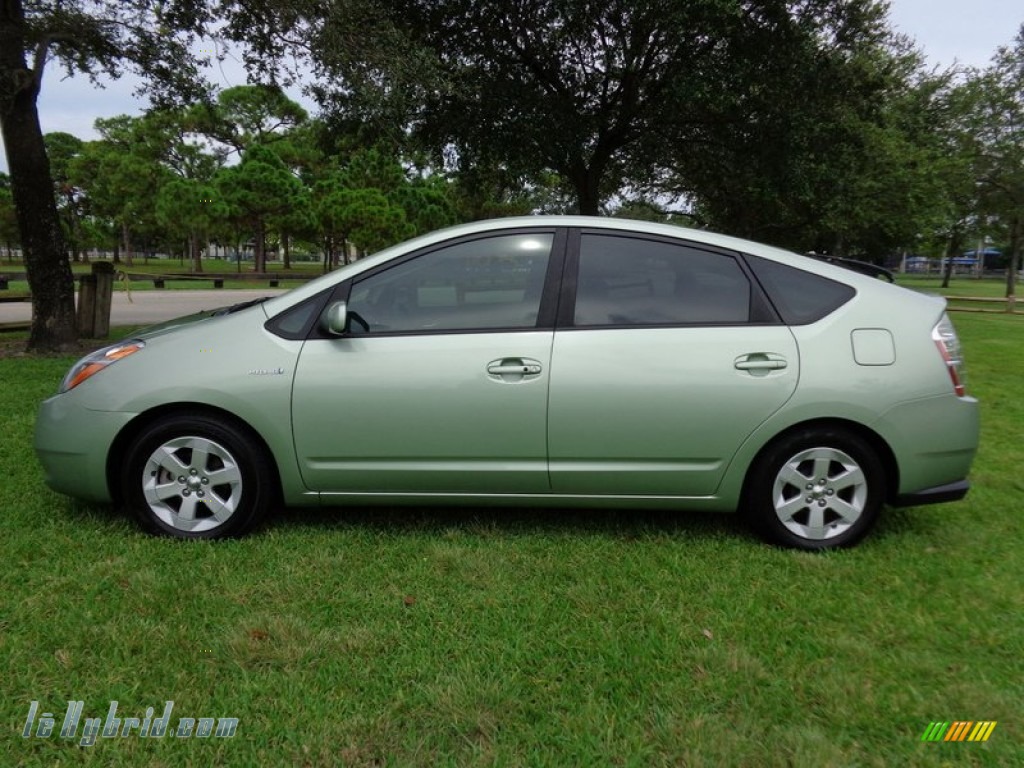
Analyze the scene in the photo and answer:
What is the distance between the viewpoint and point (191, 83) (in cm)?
1030

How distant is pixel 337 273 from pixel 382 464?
1021 mm

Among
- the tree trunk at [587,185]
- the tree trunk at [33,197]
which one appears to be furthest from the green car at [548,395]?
the tree trunk at [587,185]

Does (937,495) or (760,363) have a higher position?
(760,363)

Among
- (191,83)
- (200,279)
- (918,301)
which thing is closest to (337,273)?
(918,301)

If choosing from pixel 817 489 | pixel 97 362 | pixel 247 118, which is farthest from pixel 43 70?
pixel 247 118

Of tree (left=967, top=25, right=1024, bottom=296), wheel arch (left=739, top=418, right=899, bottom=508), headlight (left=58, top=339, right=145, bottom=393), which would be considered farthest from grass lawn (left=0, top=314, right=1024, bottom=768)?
tree (left=967, top=25, right=1024, bottom=296)

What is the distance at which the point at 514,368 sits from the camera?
3.29m

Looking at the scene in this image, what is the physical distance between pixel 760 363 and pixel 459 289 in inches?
58.6

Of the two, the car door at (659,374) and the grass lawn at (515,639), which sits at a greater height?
the car door at (659,374)

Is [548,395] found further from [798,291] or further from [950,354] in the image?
[950,354]

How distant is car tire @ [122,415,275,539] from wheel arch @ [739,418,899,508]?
2386 millimetres

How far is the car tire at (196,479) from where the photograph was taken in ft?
11.1

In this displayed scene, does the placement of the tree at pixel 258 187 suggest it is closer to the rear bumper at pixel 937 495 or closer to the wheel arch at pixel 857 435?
the wheel arch at pixel 857 435

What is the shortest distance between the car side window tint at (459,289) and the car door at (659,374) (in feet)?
0.67
